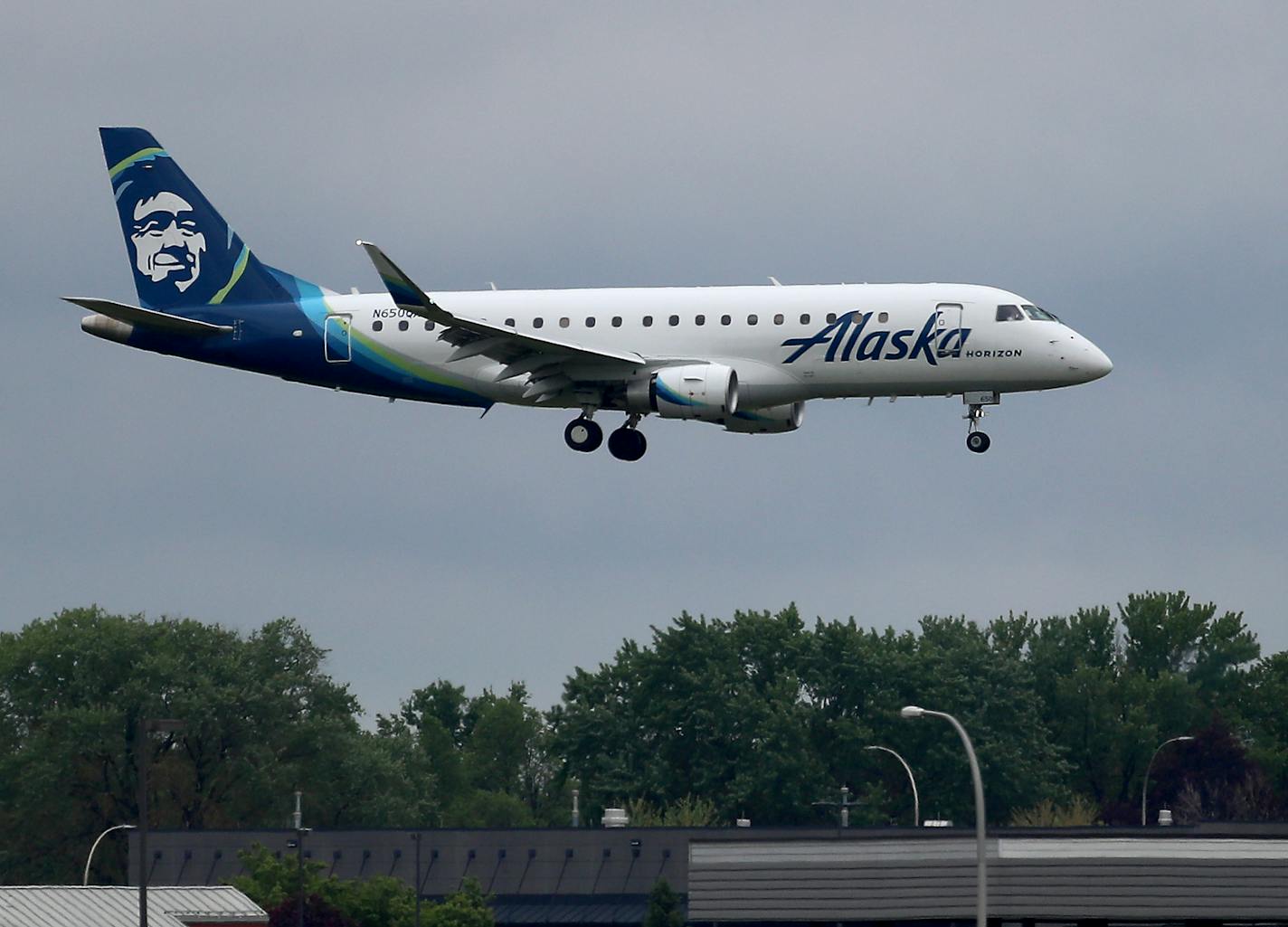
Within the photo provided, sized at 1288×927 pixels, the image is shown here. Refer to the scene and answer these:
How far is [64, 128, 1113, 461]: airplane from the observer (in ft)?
225

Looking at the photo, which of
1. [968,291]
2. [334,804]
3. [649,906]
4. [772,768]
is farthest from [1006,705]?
[968,291]

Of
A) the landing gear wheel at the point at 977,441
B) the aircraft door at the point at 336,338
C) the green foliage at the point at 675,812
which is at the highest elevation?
the aircraft door at the point at 336,338

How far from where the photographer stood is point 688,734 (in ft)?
495

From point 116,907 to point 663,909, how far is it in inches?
905

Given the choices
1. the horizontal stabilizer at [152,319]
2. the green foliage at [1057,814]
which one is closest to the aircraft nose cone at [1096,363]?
the horizontal stabilizer at [152,319]

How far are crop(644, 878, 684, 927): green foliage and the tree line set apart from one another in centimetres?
3434

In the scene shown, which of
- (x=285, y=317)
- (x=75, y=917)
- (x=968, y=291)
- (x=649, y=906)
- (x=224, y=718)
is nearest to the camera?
(x=968, y=291)

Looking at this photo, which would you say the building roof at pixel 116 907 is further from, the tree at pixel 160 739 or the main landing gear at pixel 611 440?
the tree at pixel 160 739

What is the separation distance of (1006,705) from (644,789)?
23234 mm

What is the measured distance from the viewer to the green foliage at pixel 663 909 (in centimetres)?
9956

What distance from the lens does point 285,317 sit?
74.8m

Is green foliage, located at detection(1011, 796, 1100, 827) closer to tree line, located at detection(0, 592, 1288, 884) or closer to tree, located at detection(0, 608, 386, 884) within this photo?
tree line, located at detection(0, 592, 1288, 884)

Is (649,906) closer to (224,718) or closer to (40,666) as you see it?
(224,718)

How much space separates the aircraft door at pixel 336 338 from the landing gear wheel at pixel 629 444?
323 inches
